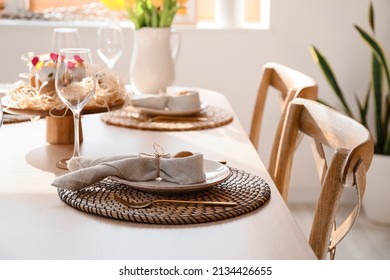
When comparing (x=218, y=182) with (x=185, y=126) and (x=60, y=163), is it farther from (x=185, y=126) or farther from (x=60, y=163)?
(x=185, y=126)

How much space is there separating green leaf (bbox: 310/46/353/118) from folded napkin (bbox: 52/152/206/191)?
7.07ft

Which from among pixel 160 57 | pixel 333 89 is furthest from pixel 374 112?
pixel 160 57

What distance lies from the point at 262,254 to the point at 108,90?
0.80 m

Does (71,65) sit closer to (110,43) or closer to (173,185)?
(173,185)

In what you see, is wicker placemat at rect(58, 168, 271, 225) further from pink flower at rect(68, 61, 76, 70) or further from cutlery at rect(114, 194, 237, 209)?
pink flower at rect(68, 61, 76, 70)

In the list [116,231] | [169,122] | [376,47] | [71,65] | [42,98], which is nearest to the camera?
[116,231]

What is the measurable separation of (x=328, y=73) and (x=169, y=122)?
5.25 feet

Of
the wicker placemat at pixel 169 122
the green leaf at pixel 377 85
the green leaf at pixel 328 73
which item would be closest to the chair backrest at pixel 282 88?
the wicker placemat at pixel 169 122

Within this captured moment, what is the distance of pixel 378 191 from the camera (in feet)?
10.9

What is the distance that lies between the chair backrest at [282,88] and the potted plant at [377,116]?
1142 mm

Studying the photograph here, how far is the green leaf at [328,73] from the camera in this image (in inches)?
131

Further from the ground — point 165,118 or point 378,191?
point 165,118

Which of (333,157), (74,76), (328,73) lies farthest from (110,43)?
(328,73)

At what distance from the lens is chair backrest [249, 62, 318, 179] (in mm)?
1762
